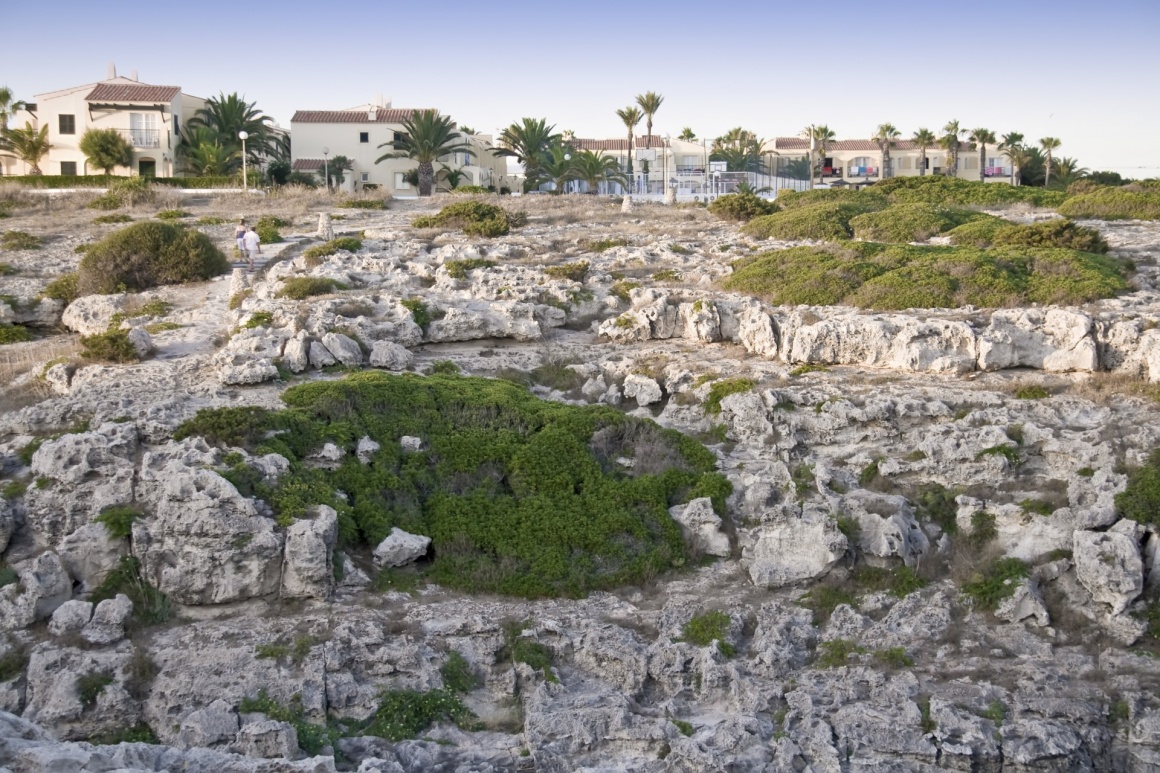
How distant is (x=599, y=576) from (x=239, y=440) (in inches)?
237

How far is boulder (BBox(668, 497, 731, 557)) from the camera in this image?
52.6 ft

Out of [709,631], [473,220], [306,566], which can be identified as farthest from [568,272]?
[709,631]

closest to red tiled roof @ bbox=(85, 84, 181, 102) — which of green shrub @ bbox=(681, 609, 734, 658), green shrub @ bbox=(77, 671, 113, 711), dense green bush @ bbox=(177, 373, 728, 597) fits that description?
dense green bush @ bbox=(177, 373, 728, 597)

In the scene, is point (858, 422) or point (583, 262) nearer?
point (858, 422)

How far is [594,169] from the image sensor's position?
53.7 m

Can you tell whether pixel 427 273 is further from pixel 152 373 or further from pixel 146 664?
pixel 146 664

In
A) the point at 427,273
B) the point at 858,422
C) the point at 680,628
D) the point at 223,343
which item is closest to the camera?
the point at 680,628

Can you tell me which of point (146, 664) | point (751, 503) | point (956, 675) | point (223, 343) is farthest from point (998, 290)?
point (146, 664)

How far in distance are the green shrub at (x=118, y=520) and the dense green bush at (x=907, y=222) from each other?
2194 cm

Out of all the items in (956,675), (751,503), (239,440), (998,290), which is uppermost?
(998,290)

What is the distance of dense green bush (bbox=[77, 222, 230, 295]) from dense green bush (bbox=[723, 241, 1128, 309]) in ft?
47.3

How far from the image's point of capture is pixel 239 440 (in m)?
15.9

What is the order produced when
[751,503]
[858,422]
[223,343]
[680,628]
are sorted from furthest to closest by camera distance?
[223,343] → [858,422] → [751,503] → [680,628]

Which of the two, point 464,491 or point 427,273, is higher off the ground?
point 427,273
